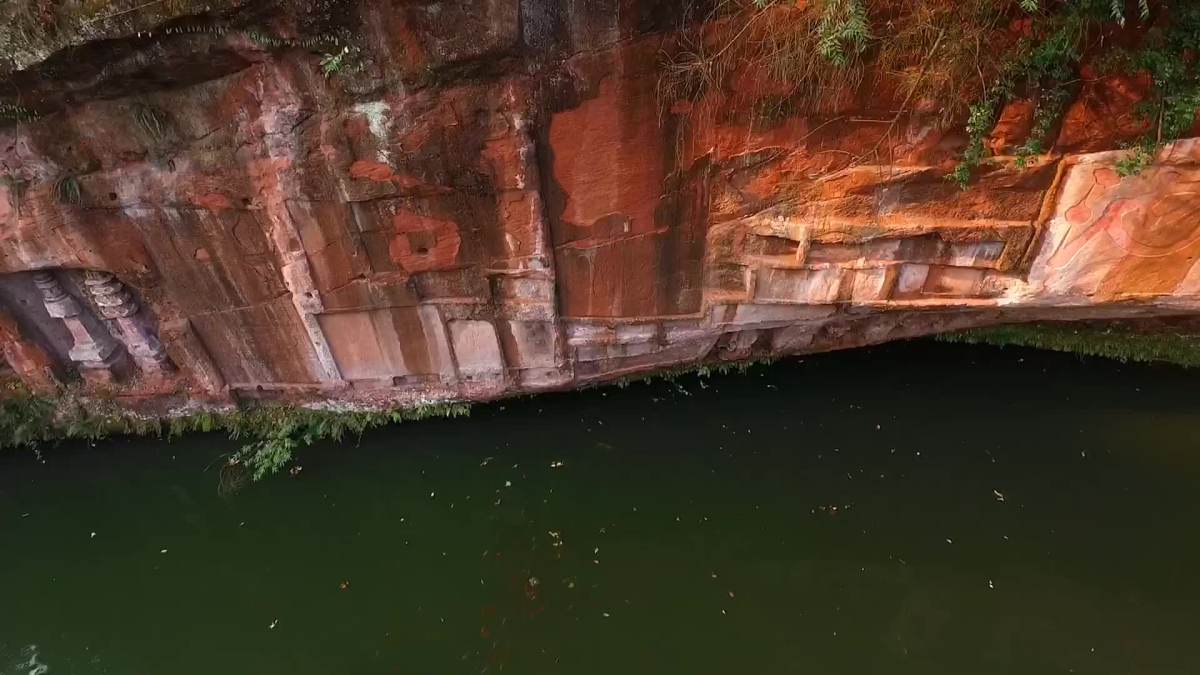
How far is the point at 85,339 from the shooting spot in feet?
21.2

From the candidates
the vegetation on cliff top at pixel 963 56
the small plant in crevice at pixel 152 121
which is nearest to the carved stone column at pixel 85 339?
the small plant in crevice at pixel 152 121

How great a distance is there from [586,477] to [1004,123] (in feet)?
14.8

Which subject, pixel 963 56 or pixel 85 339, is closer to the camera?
pixel 963 56

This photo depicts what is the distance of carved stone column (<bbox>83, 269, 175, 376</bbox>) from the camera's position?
6.02 m

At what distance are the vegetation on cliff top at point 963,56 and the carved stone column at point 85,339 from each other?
5.74 meters

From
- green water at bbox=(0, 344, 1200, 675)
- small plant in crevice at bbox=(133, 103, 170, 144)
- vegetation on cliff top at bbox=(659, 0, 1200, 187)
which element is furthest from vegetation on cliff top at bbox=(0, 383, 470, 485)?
vegetation on cliff top at bbox=(659, 0, 1200, 187)

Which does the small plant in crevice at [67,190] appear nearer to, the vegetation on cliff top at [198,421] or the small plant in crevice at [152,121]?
the small plant in crevice at [152,121]

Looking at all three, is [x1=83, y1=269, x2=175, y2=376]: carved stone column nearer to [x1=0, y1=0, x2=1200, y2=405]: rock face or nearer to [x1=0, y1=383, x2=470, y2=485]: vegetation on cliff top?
[x1=0, y1=0, x2=1200, y2=405]: rock face

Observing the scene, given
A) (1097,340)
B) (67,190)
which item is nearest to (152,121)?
(67,190)

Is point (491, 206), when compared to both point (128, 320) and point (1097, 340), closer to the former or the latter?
point (128, 320)

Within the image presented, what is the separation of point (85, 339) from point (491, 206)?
4355 mm

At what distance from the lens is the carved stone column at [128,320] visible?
602 cm

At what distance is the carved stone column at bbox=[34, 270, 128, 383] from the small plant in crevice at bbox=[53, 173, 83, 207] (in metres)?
1.06

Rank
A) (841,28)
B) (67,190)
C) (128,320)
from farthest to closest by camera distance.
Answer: (128,320) → (67,190) → (841,28)
